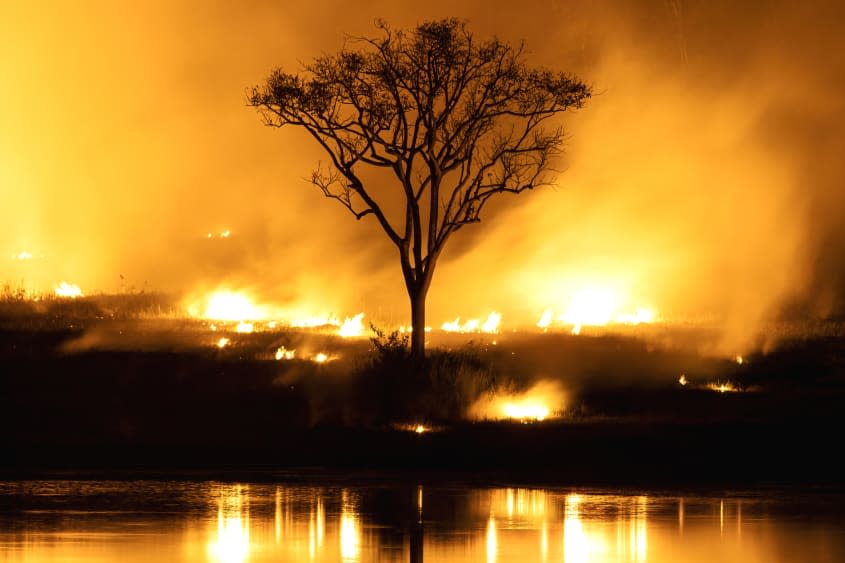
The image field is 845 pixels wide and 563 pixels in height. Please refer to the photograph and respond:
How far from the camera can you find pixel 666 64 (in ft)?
289

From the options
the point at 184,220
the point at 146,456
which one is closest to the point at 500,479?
the point at 146,456

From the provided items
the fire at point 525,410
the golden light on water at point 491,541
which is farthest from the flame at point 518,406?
the golden light on water at point 491,541

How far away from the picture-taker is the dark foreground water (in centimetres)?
2064

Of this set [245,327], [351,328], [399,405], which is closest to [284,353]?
[245,327]

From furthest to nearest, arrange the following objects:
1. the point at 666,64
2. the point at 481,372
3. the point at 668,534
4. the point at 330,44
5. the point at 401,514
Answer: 1. the point at 330,44
2. the point at 666,64
3. the point at 481,372
4. the point at 401,514
5. the point at 668,534

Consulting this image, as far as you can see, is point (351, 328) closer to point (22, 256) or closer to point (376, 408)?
point (376, 408)

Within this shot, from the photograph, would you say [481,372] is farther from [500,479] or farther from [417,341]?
[500,479]

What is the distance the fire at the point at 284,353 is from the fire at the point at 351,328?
4406mm

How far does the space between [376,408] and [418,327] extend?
517 centimetres

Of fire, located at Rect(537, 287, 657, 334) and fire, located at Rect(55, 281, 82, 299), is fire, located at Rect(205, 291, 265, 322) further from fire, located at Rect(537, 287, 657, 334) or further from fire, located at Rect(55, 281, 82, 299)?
fire, located at Rect(537, 287, 657, 334)

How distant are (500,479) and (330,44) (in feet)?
234

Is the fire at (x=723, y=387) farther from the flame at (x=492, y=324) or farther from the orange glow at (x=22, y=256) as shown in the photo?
the orange glow at (x=22, y=256)

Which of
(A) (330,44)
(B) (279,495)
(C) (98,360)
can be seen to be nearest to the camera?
(B) (279,495)

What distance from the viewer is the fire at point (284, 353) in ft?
158
